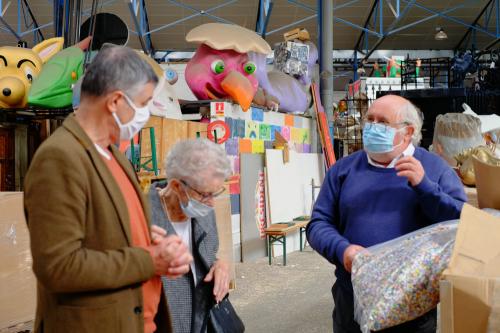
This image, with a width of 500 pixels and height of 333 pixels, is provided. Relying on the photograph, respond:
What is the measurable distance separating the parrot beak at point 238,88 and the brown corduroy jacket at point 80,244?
18.0 ft

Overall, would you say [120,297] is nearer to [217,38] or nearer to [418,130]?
[418,130]

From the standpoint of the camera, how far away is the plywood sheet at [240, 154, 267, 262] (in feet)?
23.9

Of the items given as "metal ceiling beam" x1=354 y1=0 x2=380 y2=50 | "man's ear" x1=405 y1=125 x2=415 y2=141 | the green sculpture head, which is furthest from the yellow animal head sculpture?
"metal ceiling beam" x1=354 y1=0 x2=380 y2=50

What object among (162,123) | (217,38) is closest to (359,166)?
(162,123)

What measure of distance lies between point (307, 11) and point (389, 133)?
52.4 ft

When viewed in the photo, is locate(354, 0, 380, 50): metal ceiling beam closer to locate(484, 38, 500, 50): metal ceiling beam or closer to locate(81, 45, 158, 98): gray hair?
locate(484, 38, 500, 50): metal ceiling beam

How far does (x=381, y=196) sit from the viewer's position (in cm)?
230

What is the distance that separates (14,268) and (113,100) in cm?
223

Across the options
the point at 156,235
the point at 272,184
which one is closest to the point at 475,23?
the point at 272,184

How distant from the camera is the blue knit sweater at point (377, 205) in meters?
2.21

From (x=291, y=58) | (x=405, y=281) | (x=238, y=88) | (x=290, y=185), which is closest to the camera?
(x=405, y=281)

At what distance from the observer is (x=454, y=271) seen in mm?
1677

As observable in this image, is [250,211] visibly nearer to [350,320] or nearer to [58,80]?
[58,80]

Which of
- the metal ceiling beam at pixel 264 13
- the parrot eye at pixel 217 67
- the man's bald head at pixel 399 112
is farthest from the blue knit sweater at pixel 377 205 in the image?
the metal ceiling beam at pixel 264 13
